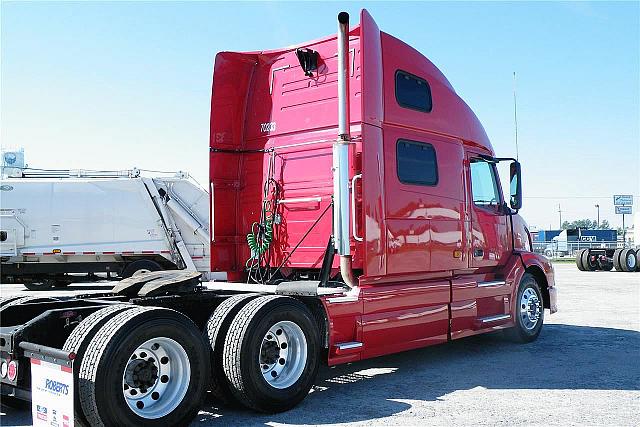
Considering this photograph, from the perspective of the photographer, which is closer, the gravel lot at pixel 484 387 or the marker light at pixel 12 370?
the marker light at pixel 12 370

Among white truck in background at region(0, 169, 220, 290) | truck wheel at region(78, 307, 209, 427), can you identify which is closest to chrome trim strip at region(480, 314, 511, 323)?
truck wheel at region(78, 307, 209, 427)

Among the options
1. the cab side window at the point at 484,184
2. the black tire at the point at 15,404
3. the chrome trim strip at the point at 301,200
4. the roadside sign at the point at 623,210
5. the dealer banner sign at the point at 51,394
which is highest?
the roadside sign at the point at 623,210

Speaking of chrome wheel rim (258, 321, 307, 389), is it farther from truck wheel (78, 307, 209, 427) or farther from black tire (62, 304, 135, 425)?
black tire (62, 304, 135, 425)

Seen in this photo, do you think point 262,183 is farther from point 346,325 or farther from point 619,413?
point 619,413

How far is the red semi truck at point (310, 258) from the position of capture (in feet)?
16.6

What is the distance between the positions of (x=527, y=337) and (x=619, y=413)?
3598 millimetres

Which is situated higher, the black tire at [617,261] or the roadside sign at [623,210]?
the roadside sign at [623,210]

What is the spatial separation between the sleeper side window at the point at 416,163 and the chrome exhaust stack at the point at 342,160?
40.8 inches

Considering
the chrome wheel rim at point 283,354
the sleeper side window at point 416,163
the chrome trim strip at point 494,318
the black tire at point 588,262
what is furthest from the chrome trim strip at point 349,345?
the black tire at point 588,262

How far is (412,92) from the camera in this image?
7672mm

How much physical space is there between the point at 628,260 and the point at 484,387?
75.4 ft

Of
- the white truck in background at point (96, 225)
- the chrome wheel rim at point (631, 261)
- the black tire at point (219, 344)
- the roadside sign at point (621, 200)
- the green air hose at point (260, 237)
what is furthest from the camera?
the roadside sign at point (621, 200)

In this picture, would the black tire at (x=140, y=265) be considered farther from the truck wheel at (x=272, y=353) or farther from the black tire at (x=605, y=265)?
the black tire at (x=605, y=265)

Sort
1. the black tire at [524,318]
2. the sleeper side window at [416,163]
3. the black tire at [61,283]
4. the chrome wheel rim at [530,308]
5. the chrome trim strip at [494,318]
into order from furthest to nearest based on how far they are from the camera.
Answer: the black tire at [61,283]
the chrome wheel rim at [530,308]
the black tire at [524,318]
the chrome trim strip at [494,318]
the sleeper side window at [416,163]
